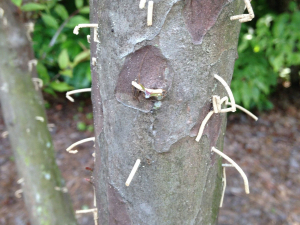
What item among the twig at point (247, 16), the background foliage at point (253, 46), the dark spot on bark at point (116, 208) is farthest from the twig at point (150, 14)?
the background foliage at point (253, 46)

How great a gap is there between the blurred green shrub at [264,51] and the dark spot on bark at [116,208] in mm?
2283

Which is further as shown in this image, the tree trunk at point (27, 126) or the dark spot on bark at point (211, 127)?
the tree trunk at point (27, 126)

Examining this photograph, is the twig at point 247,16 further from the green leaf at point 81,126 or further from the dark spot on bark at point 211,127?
the green leaf at point 81,126

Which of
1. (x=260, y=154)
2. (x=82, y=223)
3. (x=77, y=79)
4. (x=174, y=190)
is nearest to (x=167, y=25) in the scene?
(x=174, y=190)

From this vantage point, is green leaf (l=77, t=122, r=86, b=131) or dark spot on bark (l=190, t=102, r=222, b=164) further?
green leaf (l=77, t=122, r=86, b=131)

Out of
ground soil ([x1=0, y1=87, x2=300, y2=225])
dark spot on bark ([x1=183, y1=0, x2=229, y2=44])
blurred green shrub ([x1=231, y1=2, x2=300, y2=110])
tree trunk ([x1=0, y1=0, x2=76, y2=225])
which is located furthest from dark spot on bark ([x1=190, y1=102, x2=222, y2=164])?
blurred green shrub ([x1=231, y1=2, x2=300, y2=110])

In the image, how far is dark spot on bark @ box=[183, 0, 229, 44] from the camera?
1.51ft

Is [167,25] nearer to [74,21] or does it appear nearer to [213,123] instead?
[213,123]

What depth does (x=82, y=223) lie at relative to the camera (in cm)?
217

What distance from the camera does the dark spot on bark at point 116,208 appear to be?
61 cm

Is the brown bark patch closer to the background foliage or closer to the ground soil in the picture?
the background foliage

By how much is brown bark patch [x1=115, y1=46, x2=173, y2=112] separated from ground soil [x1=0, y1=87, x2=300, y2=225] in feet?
6.51

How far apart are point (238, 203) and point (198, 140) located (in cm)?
205

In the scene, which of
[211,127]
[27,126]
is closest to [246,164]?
[27,126]
